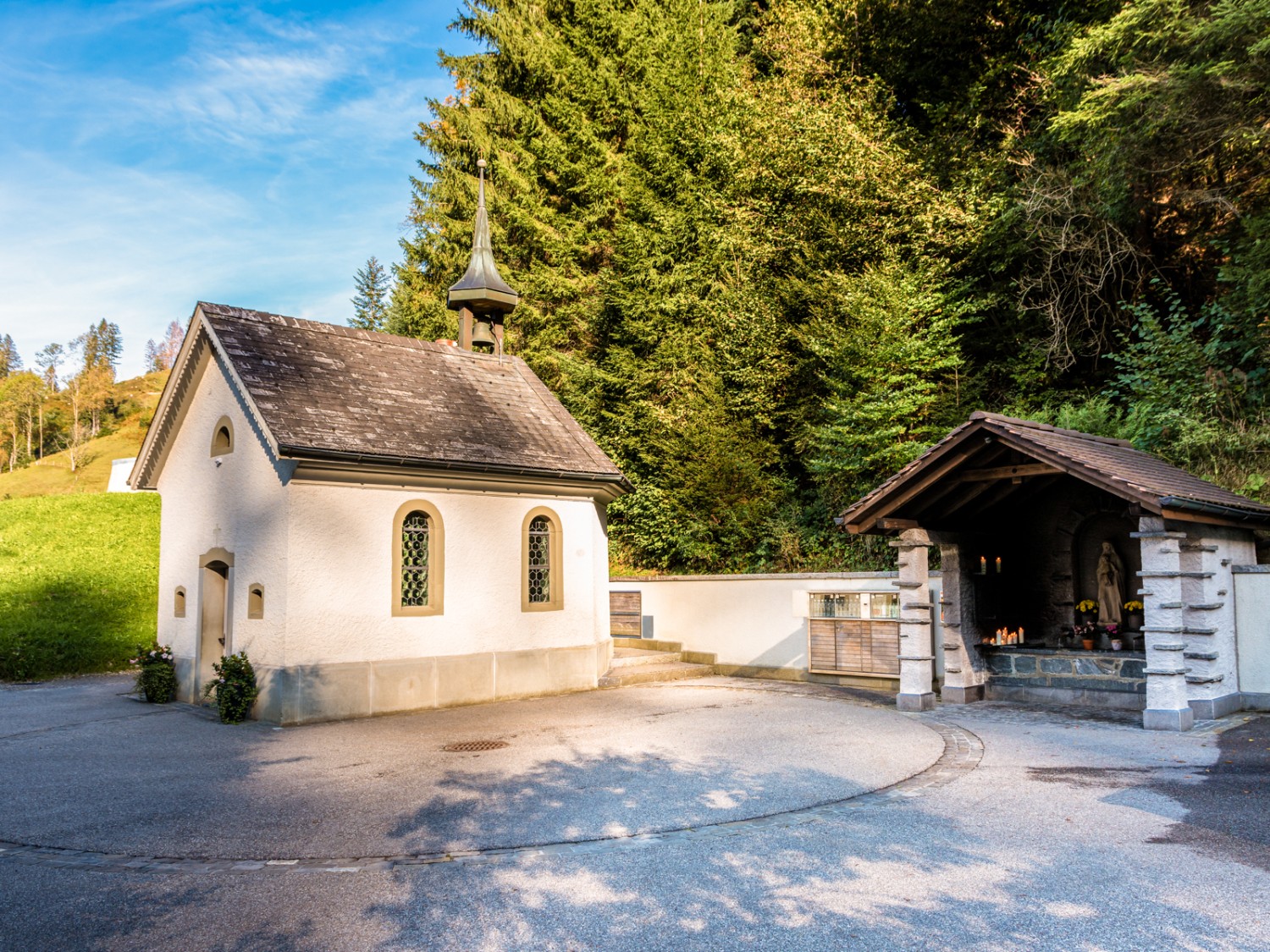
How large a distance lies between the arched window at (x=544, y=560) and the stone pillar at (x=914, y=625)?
20.8 feet

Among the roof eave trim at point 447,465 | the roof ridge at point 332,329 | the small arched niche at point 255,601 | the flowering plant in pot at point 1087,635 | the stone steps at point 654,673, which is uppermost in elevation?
the roof ridge at point 332,329

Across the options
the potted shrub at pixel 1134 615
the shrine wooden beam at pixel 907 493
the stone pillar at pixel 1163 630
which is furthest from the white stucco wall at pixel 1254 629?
the shrine wooden beam at pixel 907 493

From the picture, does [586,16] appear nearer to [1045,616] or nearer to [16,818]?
[1045,616]

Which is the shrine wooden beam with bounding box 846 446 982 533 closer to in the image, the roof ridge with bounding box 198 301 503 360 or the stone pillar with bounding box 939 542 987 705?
the stone pillar with bounding box 939 542 987 705

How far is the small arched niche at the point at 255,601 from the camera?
45.1 feet

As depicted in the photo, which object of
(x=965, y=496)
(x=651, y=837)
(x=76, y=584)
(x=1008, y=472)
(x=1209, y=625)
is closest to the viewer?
(x=651, y=837)

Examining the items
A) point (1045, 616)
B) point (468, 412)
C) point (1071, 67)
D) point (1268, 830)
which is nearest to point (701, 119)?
point (1071, 67)

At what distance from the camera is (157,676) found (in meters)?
15.8

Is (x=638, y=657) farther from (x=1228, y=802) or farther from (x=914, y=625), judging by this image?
(x=1228, y=802)

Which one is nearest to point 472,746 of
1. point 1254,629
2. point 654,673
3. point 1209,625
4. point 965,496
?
point 654,673

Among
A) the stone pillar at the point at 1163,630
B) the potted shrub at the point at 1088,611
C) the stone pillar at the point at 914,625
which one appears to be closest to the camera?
the stone pillar at the point at 1163,630

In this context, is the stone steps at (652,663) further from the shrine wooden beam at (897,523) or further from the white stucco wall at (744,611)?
the shrine wooden beam at (897,523)

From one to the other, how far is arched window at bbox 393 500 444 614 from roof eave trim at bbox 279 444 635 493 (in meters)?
0.76

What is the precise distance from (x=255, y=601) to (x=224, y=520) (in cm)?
197
